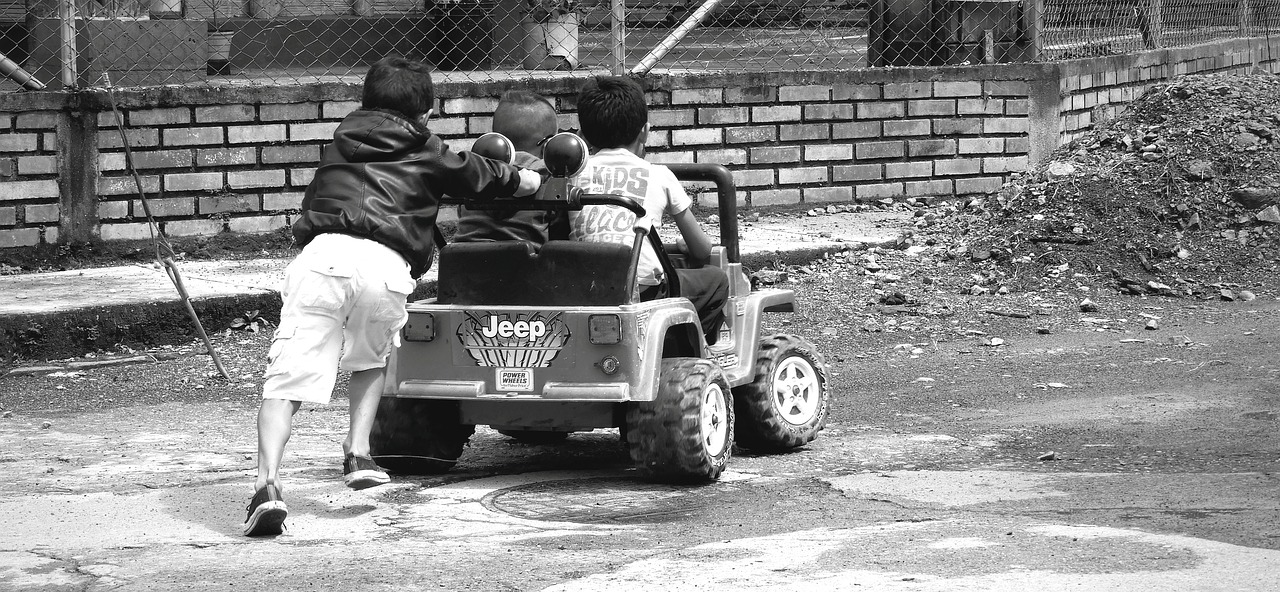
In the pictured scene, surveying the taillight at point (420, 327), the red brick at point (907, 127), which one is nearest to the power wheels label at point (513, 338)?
the taillight at point (420, 327)

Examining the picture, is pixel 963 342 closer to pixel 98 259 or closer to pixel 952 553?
pixel 952 553

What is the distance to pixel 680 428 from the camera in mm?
5133

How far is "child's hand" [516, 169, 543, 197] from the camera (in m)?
5.16

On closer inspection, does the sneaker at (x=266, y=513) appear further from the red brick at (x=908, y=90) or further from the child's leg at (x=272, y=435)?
the red brick at (x=908, y=90)

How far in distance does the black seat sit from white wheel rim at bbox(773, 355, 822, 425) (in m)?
1.00

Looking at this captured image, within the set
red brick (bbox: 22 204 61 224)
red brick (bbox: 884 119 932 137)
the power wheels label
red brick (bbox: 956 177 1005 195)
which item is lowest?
the power wheels label

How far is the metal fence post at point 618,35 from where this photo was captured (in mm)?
10141

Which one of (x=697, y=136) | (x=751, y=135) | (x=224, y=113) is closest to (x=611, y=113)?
(x=224, y=113)

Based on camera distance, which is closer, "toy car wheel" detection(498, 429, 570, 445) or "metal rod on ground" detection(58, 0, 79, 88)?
"toy car wheel" detection(498, 429, 570, 445)

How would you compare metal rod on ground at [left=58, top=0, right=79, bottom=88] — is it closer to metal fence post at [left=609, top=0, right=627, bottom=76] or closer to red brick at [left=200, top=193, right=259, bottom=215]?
red brick at [left=200, top=193, right=259, bottom=215]

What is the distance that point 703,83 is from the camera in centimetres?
1039

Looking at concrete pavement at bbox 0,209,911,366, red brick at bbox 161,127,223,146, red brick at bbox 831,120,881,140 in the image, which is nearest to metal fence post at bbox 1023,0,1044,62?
red brick at bbox 831,120,881,140

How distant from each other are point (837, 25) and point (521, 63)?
528cm

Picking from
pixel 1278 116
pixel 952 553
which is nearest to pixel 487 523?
pixel 952 553
